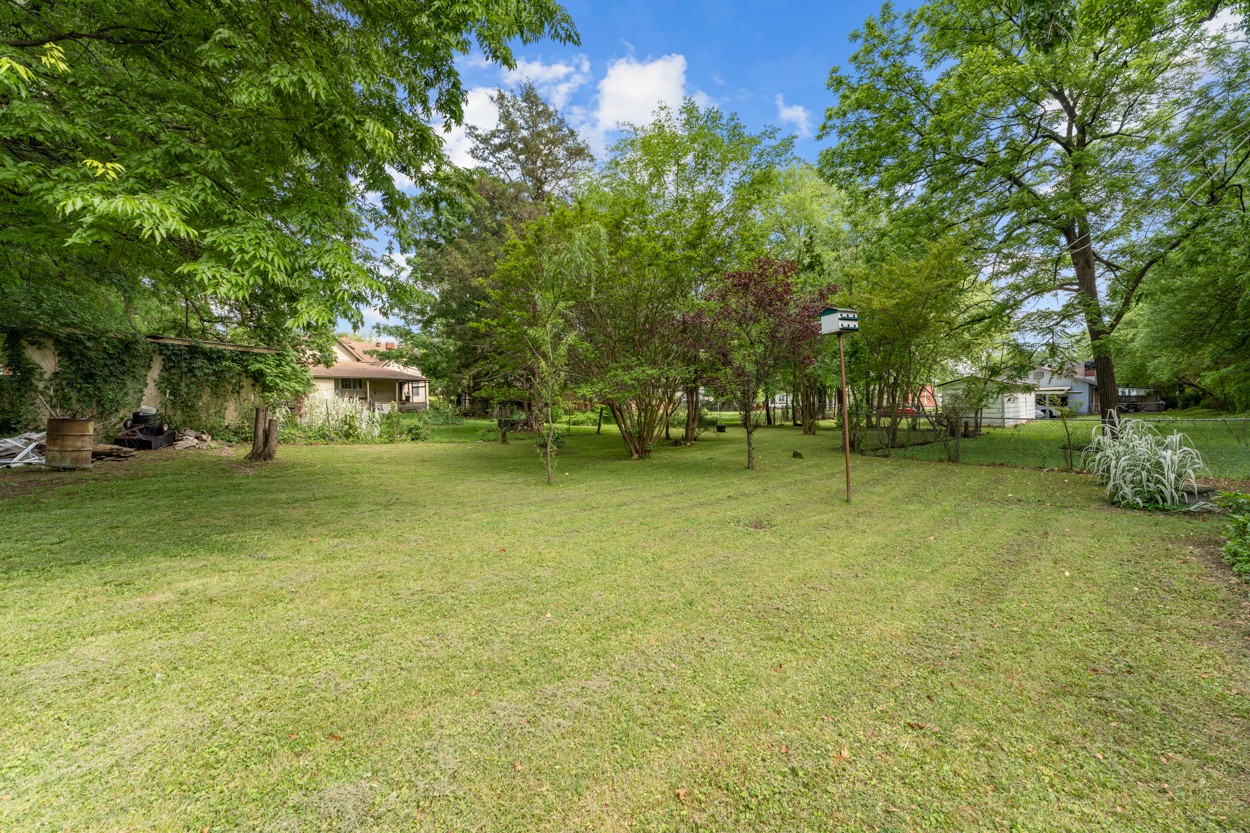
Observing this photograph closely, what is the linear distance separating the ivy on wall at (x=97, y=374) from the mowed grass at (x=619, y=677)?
6.82 m

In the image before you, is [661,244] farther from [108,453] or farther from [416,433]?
[108,453]

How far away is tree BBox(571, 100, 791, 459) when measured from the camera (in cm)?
980

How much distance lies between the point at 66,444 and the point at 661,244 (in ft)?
36.6

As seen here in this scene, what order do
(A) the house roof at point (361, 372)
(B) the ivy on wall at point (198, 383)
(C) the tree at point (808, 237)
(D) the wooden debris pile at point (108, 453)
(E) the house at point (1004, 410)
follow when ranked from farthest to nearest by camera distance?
(A) the house roof at point (361, 372)
(C) the tree at point (808, 237)
(E) the house at point (1004, 410)
(B) the ivy on wall at point (198, 383)
(D) the wooden debris pile at point (108, 453)

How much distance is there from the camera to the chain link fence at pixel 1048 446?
8055mm

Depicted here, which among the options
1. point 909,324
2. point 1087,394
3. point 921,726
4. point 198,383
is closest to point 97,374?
point 198,383

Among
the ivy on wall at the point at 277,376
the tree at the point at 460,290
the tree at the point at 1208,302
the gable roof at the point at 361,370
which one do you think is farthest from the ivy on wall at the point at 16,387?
the tree at the point at 1208,302

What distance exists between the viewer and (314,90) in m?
3.66

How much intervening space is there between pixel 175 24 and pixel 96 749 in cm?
562

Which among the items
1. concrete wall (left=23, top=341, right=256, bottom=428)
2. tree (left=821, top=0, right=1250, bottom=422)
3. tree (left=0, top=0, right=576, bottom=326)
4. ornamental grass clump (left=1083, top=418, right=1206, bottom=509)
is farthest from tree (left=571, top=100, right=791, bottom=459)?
concrete wall (left=23, top=341, right=256, bottom=428)

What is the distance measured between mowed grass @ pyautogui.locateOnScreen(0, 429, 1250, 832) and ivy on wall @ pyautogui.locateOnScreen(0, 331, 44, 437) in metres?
6.66

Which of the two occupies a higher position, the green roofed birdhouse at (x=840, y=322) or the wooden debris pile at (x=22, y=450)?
the green roofed birdhouse at (x=840, y=322)

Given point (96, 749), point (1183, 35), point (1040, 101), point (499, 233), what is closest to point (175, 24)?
Result: point (96, 749)

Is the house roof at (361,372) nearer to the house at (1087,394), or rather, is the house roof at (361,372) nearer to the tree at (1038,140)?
the tree at (1038,140)
